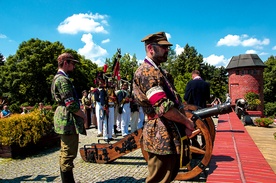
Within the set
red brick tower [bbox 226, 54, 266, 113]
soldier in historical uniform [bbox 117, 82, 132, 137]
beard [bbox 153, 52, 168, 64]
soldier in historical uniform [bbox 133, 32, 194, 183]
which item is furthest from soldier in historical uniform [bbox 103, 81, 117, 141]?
red brick tower [bbox 226, 54, 266, 113]

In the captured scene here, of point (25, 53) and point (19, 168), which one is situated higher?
point (25, 53)

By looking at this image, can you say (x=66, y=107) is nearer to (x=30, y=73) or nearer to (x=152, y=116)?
(x=152, y=116)

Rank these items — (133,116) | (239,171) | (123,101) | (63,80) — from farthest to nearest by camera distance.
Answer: (133,116), (123,101), (63,80), (239,171)

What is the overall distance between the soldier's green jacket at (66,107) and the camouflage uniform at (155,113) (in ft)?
5.06

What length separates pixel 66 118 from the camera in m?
3.55

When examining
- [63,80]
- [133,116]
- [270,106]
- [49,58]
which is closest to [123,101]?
[133,116]

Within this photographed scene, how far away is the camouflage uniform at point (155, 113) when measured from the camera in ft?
6.63

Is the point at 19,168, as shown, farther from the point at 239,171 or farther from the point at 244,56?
the point at 244,56

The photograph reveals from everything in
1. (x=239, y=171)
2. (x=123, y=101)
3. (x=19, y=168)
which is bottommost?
(x=19, y=168)

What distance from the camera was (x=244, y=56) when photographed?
1433 inches

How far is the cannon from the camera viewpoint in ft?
12.0

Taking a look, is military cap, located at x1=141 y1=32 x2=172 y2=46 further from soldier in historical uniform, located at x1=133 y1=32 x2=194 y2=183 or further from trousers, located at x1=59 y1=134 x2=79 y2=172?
trousers, located at x1=59 y1=134 x2=79 y2=172

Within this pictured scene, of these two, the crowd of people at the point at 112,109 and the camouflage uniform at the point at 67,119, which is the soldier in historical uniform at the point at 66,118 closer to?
the camouflage uniform at the point at 67,119

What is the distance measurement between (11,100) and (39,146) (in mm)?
33420
